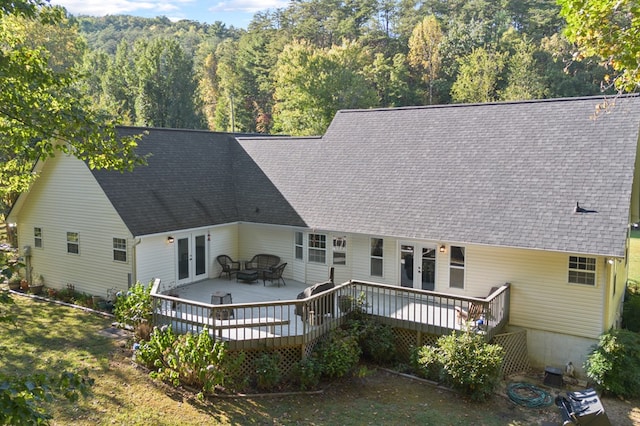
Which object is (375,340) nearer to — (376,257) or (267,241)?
(376,257)

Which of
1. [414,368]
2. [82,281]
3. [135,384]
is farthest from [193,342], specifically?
[82,281]

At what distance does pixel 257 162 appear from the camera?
2091 centimetres

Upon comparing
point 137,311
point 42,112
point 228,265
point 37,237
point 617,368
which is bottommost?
point 617,368

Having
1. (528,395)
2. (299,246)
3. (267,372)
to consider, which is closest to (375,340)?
(267,372)

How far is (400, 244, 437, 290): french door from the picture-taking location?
A: 50.4 ft

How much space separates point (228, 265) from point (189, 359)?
7376 mm

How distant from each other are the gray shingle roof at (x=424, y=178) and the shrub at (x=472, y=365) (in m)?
3.22

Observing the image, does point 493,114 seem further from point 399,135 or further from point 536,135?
point 399,135

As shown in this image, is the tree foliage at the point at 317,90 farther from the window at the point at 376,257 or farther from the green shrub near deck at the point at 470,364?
the green shrub near deck at the point at 470,364

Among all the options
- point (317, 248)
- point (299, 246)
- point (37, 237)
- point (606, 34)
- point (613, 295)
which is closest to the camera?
point (606, 34)

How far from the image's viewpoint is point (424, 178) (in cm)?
1656

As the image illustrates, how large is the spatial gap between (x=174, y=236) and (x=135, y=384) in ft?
19.9

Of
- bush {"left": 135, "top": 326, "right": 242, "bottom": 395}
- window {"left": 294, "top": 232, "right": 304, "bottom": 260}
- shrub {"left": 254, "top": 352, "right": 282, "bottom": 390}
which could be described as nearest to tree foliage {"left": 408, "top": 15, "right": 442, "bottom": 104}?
window {"left": 294, "top": 232, "right": 304, "bottom": 260}

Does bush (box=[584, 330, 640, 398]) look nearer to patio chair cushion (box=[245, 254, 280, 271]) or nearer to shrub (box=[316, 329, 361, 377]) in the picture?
shrub (box=[316, 329, 361, 377])
